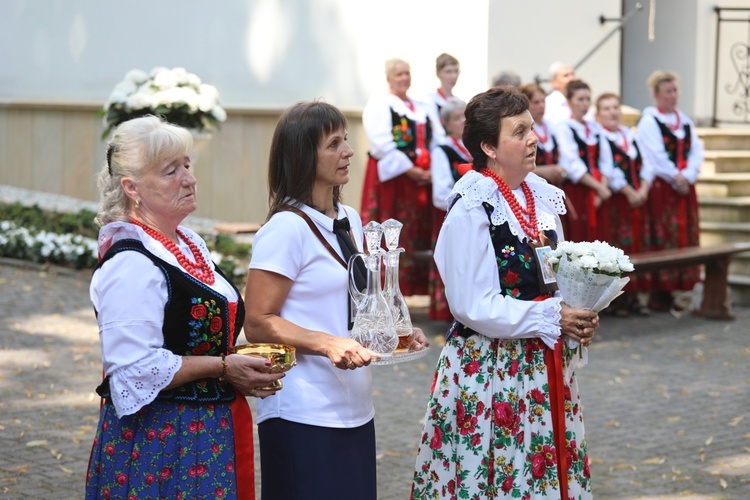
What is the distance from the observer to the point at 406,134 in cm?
1056

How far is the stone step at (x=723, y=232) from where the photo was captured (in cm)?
1247

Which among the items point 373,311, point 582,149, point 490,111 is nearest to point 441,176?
point 582,149

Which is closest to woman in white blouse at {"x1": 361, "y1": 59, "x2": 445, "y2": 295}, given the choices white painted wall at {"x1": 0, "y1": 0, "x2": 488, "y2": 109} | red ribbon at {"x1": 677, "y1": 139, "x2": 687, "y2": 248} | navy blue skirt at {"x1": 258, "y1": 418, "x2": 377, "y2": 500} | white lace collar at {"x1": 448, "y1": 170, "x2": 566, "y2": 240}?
white painted wall at {"x1": 0, "y1": 0, "x2": 488, "y2": 109}

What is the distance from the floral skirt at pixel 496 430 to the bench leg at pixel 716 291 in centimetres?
712

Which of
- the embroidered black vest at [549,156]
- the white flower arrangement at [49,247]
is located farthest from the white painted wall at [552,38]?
the white flower arrangement at [49,247]

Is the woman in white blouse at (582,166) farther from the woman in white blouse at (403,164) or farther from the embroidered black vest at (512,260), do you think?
the embroidered black vest at (512,260)

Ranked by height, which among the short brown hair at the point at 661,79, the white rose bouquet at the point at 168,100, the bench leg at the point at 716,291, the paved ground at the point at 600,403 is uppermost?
the short brown hair at the point at 661,79

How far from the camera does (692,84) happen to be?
1530cm

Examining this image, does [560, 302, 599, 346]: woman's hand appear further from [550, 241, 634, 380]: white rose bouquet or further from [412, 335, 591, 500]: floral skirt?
[412, 335, 591, 500]: floral skirt

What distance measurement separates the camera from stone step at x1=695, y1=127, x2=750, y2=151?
46.1 ft

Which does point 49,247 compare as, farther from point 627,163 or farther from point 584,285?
point 584,285

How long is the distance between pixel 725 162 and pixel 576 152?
359 cm

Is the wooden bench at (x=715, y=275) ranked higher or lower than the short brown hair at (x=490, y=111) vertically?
lower

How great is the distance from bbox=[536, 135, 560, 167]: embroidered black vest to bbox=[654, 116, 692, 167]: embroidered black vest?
1.39 meters
